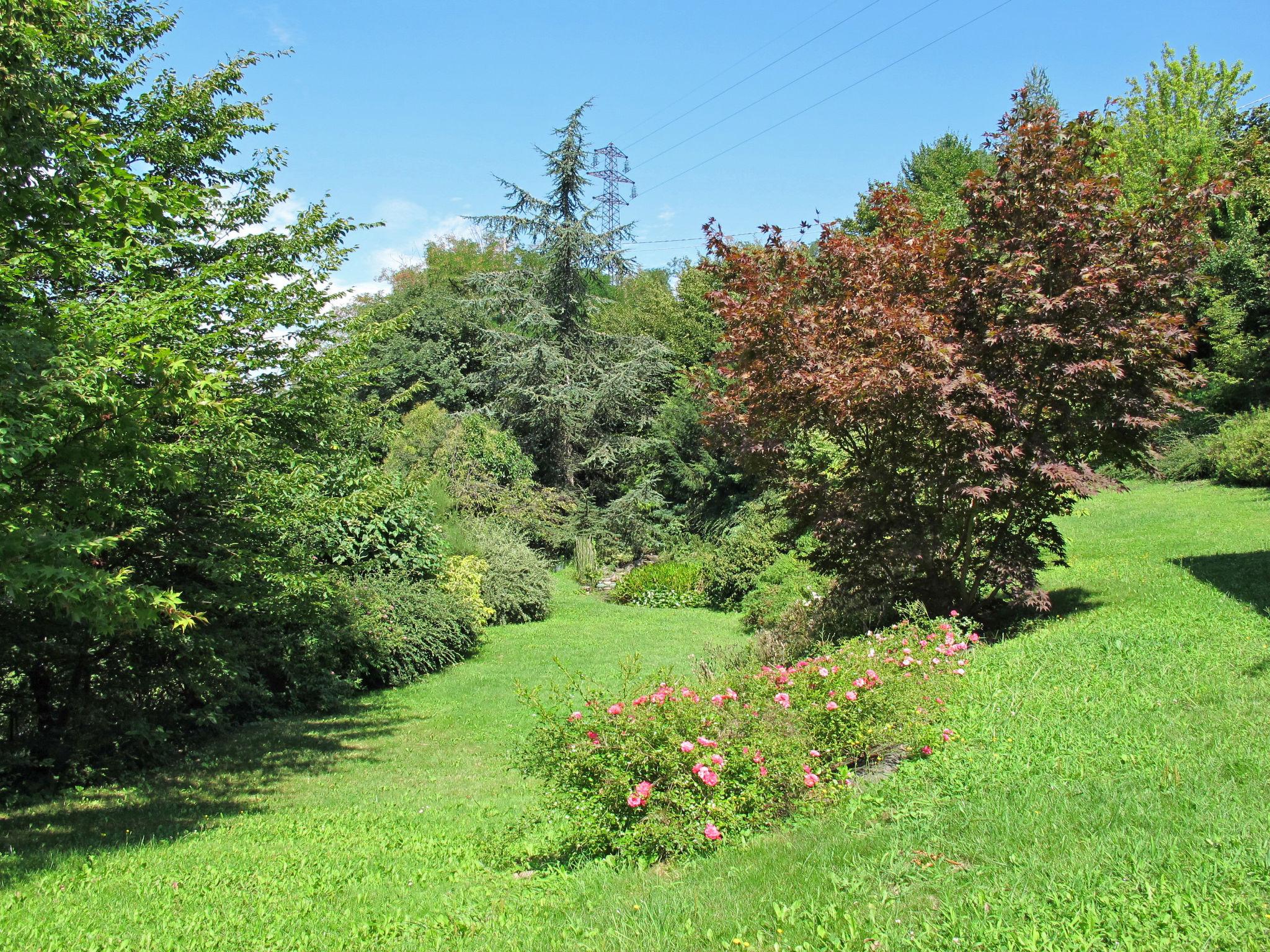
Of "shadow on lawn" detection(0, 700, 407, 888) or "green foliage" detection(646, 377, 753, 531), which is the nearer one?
"shadow on lawn" detection(0, 700, 407, 888)

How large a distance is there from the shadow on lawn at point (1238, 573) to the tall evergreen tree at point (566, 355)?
676 inches

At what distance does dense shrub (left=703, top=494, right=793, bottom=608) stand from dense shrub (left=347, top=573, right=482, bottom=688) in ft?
19.3

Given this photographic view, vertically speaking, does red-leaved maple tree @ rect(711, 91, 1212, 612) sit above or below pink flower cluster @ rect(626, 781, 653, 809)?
above

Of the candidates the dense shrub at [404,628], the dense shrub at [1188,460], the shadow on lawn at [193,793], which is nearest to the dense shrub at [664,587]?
the dense shrub at [404,628]

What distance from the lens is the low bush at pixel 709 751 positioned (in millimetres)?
4660

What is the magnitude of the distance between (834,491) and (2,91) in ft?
25.9

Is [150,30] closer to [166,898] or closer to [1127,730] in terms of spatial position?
[166,898]

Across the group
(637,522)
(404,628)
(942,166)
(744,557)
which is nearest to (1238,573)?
(744,557)

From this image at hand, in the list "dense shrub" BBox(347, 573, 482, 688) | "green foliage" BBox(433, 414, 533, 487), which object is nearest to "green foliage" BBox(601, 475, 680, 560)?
"green foliage" BBox(433, 414, 533, 487)

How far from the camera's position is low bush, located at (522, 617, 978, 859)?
15.3ft

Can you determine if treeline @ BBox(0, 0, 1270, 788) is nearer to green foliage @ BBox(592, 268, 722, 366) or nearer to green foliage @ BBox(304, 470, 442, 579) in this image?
green foliage @ BBox(304, 470, 442, 579)

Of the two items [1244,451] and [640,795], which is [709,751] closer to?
[640,795]

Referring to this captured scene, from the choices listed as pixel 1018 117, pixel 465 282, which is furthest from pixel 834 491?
pixel 465 282

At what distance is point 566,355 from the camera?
27.5 metres
